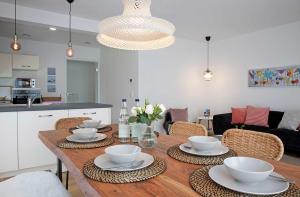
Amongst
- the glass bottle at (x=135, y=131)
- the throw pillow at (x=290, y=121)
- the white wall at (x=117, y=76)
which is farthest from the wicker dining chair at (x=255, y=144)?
the white wall at (x=117, y=76)

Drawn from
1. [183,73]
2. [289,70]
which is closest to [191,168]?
[289,70]

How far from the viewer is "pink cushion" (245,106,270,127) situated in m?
4.19

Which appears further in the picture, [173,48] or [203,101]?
[203,101]

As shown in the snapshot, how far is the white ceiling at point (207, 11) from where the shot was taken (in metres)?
3.17

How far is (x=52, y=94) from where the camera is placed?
5.93 meters

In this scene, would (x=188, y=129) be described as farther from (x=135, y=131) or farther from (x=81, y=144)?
→ (x=81, y=144)

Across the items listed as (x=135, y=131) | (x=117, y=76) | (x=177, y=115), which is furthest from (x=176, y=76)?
(x=135, y=131)

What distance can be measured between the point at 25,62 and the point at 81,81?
1880 millimetres

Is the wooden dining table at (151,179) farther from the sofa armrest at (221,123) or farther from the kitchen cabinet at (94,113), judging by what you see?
the sofa armrest at (221,123)

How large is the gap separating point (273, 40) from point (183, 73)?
78.3 inches

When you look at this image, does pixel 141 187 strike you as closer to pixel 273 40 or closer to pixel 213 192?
pixel 213 192

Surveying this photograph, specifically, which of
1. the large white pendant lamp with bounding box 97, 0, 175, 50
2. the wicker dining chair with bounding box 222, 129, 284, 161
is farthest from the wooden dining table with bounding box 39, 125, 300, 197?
the large white pendant lamp with bounding box 97, 0, 175, 50

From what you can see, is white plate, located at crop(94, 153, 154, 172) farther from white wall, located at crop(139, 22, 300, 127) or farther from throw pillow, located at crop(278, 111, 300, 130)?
white wall, located at crop(139, 22, 300, 127)

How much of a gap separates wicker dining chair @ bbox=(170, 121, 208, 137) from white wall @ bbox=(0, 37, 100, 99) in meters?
4.84
